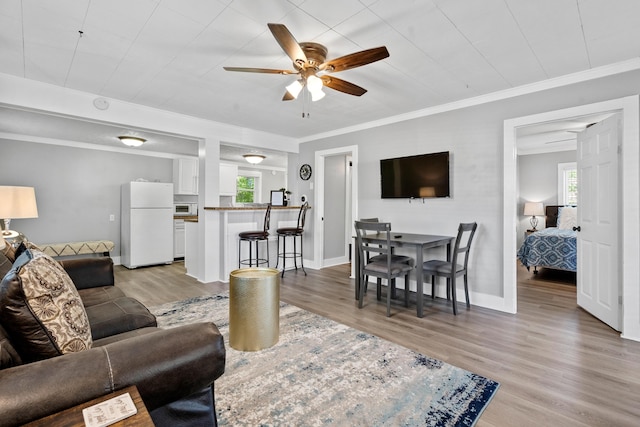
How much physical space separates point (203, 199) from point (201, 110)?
1.32 meters

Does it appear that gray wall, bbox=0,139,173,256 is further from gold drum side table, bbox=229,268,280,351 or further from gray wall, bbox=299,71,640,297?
gray wall, bbox=299,71,640,297

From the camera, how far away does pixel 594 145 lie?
3289 mm

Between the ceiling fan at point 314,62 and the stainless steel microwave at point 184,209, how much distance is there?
509cm

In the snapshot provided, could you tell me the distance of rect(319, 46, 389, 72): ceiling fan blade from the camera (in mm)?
2117

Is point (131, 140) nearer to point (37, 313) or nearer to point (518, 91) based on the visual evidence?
point (37, 313)

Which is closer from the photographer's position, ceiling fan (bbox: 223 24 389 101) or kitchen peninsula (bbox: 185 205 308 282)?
ceiling fan (bbox: 223 24 389 101)

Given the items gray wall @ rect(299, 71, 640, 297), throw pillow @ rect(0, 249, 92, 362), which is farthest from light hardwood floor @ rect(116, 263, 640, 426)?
throw pillow @ rect(0, 249, 92, 362)

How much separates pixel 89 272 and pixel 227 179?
17.0 ft

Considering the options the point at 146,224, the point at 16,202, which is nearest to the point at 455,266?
the point at 16,202

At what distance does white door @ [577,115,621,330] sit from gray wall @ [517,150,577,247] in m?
3.69

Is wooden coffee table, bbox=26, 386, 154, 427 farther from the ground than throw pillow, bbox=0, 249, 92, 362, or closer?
closer

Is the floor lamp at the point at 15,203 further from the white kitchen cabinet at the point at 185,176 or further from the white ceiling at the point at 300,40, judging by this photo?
the white kitchen cabinet at the point at 185,176

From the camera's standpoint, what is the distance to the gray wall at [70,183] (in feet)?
17.3

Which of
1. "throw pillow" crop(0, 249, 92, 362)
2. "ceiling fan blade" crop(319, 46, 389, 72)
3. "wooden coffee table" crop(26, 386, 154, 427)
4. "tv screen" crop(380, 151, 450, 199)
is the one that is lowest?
"wooden coffee table" crop(26, 386, 154, 427)
